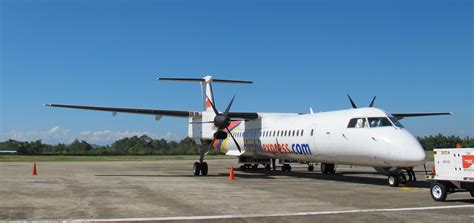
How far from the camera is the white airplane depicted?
1473 cm

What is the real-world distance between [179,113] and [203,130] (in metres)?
2.16

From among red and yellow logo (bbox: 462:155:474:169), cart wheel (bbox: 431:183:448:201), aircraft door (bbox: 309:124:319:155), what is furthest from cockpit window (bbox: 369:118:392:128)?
red and yellow logo (bbox: 462:155:474:169)

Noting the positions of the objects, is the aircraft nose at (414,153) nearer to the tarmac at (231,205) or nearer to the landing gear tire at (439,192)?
the tarmac at (231,205)

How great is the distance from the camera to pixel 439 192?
11.5 metres

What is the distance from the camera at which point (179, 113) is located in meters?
24.0

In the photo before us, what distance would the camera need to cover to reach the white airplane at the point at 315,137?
14727 mm

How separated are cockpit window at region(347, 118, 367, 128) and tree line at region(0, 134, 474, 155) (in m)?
58.7

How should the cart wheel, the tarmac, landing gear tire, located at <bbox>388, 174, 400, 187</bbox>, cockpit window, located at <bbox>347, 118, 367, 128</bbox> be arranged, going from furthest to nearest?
cockpit window, located at <bbox>347, 118, 367, 128</bbox>, landing gear tire, located at <bbox>388, 174, 400, 187</bbox>, the cart wheel, the tarmac

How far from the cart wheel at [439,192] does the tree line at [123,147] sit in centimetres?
6247

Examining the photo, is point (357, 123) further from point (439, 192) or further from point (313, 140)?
point (439, 192)

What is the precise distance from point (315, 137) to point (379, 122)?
3.13m

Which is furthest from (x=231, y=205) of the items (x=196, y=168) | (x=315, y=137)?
(x=196, y=168)

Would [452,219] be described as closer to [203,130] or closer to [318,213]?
[318,213]

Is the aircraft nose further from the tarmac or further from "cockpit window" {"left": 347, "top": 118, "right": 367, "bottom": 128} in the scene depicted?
"cockpit window" {"left": 347, "top": 118, "right": 367, "bottom": 128}
